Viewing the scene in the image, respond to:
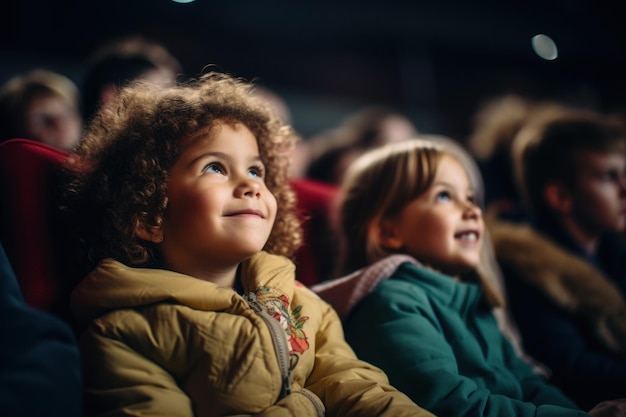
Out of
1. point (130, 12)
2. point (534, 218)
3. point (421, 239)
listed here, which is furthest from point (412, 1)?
point (421, 239)

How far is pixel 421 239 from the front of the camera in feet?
3.65

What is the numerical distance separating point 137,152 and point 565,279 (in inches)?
41.3

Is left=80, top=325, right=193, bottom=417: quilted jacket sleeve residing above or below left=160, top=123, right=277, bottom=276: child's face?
below

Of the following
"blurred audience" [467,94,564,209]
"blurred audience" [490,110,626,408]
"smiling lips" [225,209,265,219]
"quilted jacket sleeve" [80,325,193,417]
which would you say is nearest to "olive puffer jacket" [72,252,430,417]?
"quilted jacket sleeve" [80,325,193,417]

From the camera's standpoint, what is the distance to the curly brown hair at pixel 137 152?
0.85 metres

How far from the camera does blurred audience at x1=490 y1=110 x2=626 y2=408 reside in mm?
1276

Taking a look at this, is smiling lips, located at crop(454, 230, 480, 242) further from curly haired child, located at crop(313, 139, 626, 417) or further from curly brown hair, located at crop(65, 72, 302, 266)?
curly brown hair, located at crop(65, 72, 302, 266)

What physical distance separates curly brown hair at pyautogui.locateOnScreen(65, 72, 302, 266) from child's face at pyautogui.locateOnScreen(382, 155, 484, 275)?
0.35 m

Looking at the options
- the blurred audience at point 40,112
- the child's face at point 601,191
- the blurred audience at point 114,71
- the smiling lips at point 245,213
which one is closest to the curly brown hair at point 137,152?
the smiling lips at point 245,213

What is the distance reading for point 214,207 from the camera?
824mm

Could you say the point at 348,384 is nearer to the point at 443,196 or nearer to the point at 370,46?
the point at 443,196

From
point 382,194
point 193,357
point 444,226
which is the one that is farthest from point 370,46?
point 193,357

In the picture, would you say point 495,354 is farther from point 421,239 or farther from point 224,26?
point 224,26

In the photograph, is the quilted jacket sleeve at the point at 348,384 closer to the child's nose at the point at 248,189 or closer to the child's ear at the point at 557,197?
the child's nose at the point at 248,189
